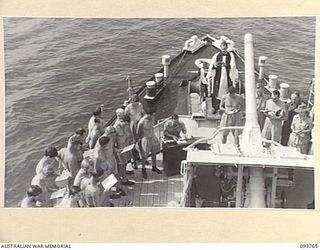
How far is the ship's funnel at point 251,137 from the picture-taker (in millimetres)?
1187

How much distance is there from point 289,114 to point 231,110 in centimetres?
13

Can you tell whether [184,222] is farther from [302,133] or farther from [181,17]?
[181,17]

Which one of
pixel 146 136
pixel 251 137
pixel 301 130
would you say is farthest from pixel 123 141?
pixel 301 130

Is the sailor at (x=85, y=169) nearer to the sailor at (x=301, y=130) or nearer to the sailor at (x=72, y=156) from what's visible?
the sailor at (x=72, y=156)

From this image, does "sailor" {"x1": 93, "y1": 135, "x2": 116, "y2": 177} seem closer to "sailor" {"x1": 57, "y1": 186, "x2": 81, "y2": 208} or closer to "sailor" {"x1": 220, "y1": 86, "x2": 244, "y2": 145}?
"sailor" {"x1": 57, "y1": 186, "x2": 81, "y2": 208}

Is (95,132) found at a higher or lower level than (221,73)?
lower

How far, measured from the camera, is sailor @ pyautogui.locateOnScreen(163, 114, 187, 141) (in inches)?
47.8

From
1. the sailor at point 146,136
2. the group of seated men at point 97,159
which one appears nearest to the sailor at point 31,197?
the group of seated men at point 97,159

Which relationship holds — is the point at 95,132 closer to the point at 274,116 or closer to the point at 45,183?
the point at 45,183

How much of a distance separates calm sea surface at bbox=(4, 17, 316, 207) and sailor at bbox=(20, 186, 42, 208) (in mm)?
17

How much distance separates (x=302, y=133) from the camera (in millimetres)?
1197

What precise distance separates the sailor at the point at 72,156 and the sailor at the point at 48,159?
0.01m

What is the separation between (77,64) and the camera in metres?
1.22

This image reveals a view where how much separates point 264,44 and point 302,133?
0.21 meters
